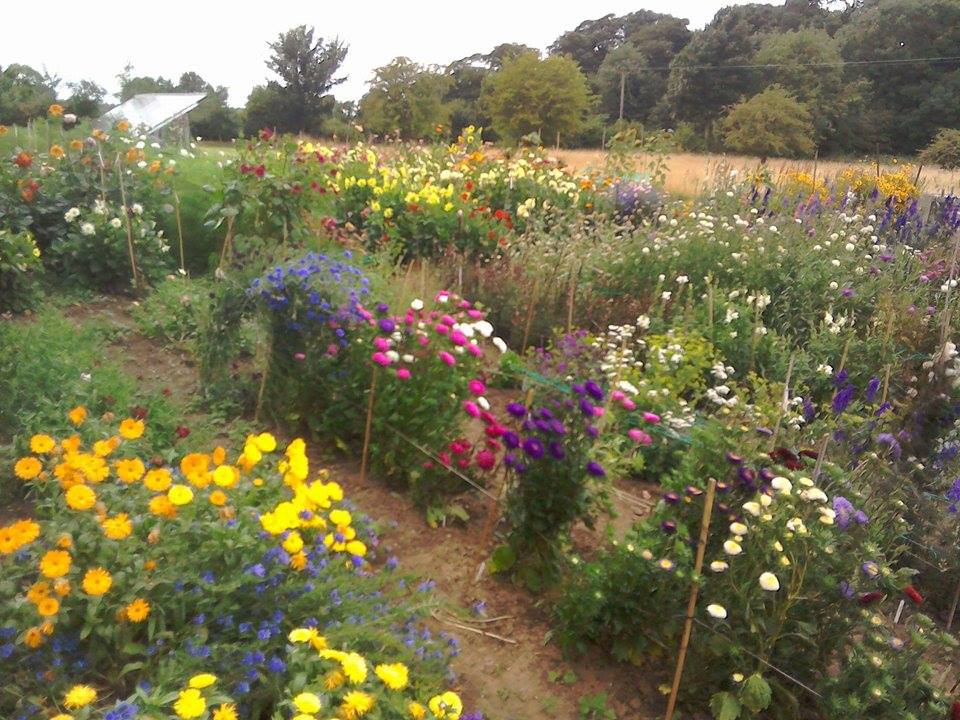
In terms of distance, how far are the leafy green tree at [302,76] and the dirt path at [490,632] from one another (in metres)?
29.6

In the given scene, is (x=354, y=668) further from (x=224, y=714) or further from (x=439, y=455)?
(x=439, y=455)

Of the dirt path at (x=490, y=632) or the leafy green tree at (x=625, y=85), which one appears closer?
the dirt path at (x=490, y=632)

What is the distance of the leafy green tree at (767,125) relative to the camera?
936 inches

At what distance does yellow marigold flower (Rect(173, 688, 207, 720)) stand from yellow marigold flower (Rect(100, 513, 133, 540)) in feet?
1.50

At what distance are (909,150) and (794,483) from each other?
120 feet

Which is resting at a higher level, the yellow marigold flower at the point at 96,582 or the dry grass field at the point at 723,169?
the dry grass field at the point at 723,169

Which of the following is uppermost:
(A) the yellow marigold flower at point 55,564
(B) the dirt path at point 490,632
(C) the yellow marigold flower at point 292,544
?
(A) the yellow marigold flower at point 55,564

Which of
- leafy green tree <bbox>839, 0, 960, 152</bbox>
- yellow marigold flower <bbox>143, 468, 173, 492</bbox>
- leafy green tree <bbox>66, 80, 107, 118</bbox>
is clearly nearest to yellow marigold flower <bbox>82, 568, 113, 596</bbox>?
yellow marigold flower <bbox>143, 468, 173, 492</bbox>

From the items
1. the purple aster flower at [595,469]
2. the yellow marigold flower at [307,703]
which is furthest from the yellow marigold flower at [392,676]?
the purple aster flower at [595,469]

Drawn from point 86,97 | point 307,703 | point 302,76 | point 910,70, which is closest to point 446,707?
point 307,703

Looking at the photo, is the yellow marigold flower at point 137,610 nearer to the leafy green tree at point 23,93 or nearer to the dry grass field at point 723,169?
the dry grass field at point 723,169

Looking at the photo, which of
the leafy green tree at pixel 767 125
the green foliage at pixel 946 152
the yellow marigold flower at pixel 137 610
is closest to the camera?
the yellow marigold flower at pixel 137 610

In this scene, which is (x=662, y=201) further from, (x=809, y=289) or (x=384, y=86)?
(x=384, y=86)

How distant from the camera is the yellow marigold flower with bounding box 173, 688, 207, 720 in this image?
1.44m
